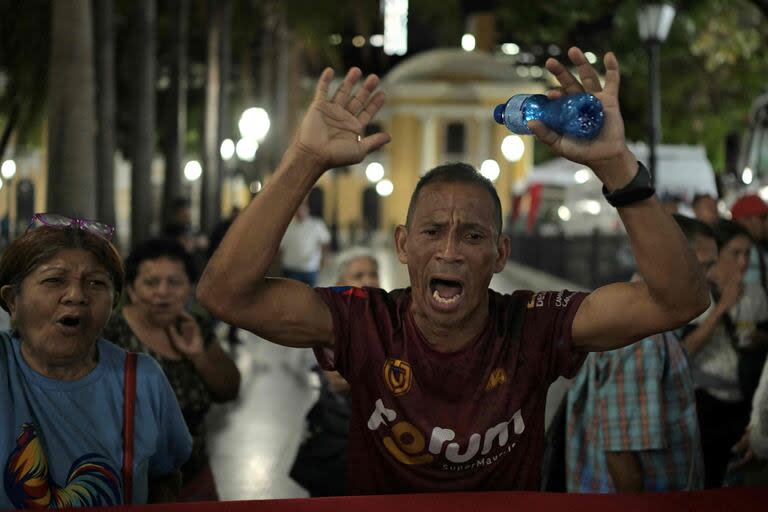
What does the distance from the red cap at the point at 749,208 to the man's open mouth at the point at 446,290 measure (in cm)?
767

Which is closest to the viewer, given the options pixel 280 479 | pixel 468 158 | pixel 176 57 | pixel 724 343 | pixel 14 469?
pixel 14 469

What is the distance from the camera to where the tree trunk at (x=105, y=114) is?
1803 centimetres

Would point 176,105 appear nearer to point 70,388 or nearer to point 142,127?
point 142,127

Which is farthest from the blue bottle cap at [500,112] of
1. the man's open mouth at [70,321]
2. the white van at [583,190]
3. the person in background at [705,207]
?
the white van at [583,190]

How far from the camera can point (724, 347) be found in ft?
21.9

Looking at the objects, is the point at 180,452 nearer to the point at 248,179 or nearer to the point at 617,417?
the point at 617,417

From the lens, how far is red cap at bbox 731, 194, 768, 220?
412 inches

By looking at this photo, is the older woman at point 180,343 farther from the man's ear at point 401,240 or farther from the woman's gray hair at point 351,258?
the woman's gray hair at point 351,258

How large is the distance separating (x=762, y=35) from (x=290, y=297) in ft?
89.4

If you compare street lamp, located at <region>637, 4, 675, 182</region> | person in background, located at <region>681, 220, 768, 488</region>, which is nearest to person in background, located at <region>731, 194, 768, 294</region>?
person in background, located at <region>681, 220, 768, 488</region>

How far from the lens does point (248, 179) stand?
28109mm

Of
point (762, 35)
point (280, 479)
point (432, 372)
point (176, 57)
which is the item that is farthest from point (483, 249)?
point (762, 35)

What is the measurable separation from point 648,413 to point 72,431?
2173 millimetres

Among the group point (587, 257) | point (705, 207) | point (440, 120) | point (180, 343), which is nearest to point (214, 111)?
point (587, 257)
